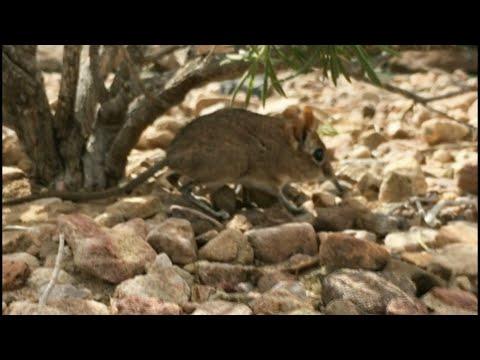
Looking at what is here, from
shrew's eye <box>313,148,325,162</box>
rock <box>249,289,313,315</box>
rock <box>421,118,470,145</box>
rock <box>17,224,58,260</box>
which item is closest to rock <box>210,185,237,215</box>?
shrew's eye <box>313,148,325,162</box>

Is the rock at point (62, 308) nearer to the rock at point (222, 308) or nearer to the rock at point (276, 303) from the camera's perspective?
the rock at point (222, 308)

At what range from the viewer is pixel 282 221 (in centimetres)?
407

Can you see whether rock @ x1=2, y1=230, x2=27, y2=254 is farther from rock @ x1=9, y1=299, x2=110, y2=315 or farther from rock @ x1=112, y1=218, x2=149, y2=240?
rock @ x1=9, y1=299, x2=110, y2=315

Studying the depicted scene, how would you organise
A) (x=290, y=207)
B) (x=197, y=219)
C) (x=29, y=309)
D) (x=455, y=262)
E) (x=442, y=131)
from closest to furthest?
(x=29, y=309), (x=455, y=262), (x=197, y=219), (x=290, y=207), (x=442, y=131)

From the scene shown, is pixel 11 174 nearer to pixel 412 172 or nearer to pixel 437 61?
pixel 412 172

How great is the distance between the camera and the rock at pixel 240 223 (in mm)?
3838

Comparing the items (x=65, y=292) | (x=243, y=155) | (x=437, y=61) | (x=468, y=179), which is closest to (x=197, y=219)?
(x=243, y=155)

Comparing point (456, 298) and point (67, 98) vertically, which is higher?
point (67, 98)

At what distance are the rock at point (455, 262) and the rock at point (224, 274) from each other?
3.29 ft

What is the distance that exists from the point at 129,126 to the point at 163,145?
3.12ft

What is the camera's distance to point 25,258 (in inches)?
109

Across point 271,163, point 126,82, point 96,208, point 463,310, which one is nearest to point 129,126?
point 126,82

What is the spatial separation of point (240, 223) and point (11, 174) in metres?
1.63

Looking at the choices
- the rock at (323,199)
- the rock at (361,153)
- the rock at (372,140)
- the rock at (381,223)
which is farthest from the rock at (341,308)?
the rock at (372,140)
